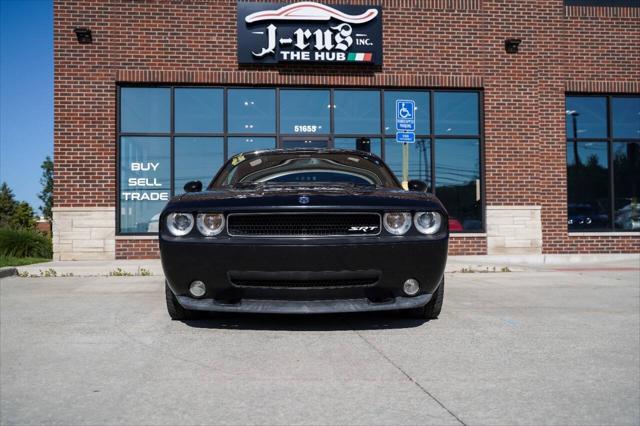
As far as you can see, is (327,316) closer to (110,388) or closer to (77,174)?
(110,388)

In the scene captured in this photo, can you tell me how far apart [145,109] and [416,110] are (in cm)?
551

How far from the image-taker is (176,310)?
452 centimetres

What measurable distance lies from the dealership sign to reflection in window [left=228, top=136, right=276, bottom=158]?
4.99 ft

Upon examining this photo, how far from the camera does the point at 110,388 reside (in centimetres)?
309

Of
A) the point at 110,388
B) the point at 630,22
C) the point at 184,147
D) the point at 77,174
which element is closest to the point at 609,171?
the point at 630,22

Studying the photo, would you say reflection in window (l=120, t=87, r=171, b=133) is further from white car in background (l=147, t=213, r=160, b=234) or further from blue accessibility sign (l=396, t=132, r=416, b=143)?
blue accessibility sign (l=396, t=132, r=416, b=143)

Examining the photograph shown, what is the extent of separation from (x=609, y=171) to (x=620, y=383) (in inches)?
418

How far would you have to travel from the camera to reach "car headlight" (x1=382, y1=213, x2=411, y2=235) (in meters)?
4.02

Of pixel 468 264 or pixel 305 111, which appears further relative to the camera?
pixel 305 111

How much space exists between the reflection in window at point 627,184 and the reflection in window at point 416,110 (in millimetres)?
4375

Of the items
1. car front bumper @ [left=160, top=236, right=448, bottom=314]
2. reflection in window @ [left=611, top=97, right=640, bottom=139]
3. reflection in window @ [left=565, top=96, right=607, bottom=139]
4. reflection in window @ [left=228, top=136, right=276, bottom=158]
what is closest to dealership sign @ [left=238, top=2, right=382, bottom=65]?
reflection in window @ [left=228, top=136, right=276, bottom=158]

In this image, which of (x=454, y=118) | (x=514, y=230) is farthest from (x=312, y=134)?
(x=514, y=230)

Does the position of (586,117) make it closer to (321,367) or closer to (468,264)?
(468,264)

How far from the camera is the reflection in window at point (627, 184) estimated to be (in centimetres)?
1259
